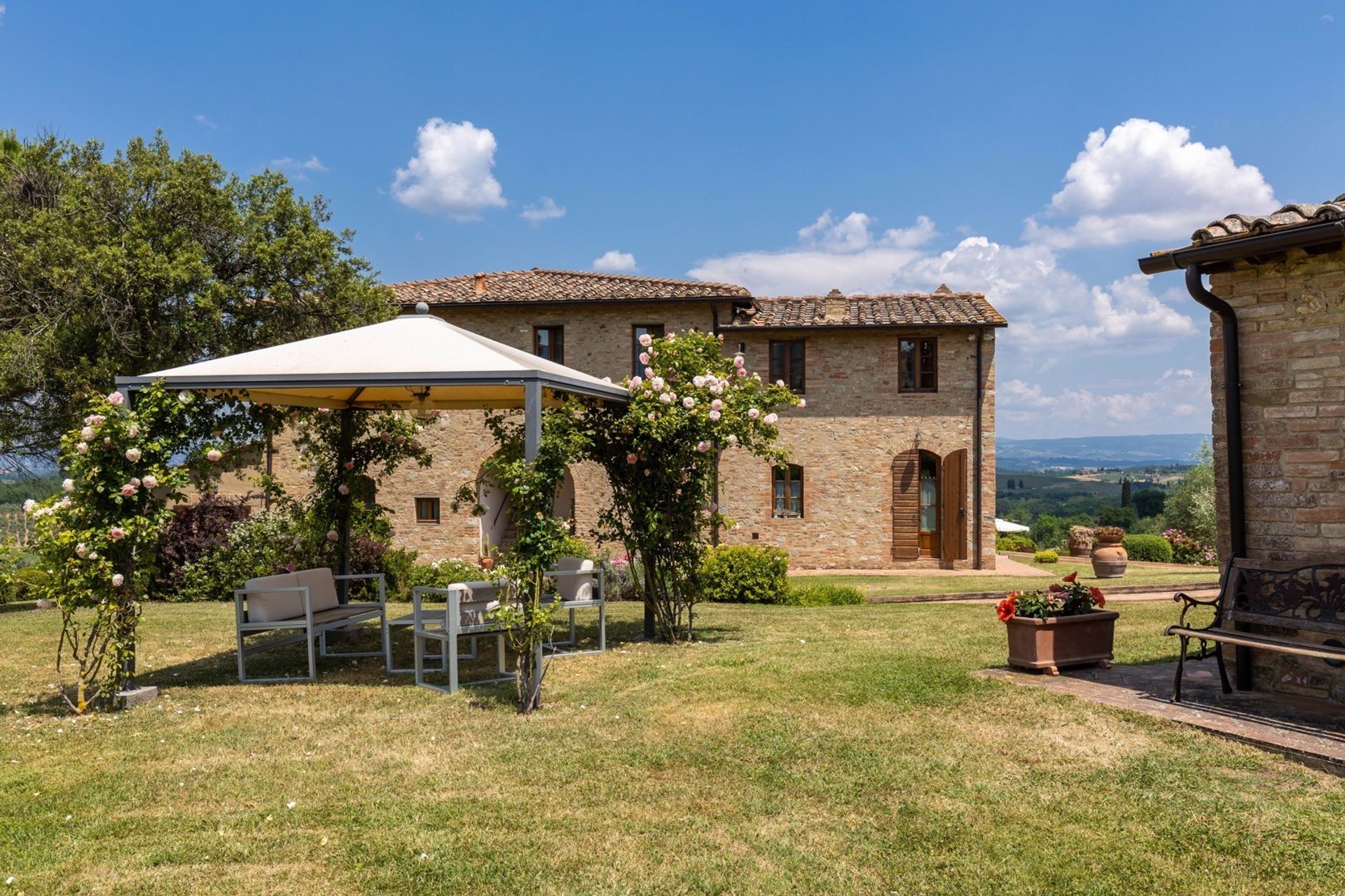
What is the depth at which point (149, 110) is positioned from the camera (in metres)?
16.2

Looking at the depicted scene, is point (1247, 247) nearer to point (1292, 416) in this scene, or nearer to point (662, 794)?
point (1292, 416)

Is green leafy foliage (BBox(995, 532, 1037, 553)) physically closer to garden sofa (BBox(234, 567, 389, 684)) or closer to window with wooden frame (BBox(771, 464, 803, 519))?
window with wooden frame (BBox(771, 464, 803, 519))

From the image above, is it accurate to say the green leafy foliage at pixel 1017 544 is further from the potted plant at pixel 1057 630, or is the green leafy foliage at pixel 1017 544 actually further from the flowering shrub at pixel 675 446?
the potted plant at pixel 1057 630

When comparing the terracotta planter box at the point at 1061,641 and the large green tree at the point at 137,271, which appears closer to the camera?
the terracotta planter box at the point at 1061,641

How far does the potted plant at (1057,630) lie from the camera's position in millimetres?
6848

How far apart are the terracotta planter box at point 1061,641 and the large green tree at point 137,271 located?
1410 cm

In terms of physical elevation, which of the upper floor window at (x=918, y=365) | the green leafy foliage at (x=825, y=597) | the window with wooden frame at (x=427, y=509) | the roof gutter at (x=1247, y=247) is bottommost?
the green leafy foliage at (x=825, y=597)

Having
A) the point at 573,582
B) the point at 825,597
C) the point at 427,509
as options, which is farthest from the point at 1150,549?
the point at 573,582

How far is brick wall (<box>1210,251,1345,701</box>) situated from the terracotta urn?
12.8 meters

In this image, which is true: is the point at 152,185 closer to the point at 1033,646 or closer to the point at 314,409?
the point at 314,409

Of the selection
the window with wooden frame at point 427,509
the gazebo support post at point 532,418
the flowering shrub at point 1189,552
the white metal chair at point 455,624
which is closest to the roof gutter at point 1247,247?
the gazebo support post at point 532,418

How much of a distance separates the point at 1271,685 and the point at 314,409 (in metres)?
8.77

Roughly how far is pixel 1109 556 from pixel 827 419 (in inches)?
247

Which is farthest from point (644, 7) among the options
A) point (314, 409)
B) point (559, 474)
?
point (559, 474)
